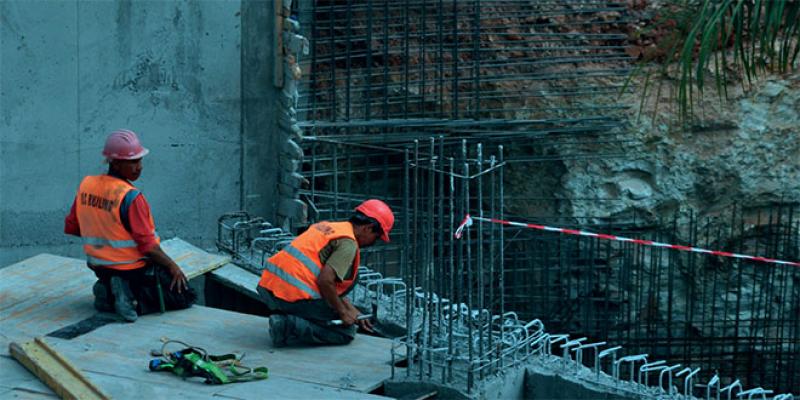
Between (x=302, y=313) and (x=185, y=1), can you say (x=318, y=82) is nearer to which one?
(x=185, y=1)

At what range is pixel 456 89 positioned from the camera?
10992 millimetres

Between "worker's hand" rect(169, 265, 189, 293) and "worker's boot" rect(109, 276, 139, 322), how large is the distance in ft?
0.97

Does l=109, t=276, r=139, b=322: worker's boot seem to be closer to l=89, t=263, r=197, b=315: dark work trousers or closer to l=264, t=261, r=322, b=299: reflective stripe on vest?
l=89, t=263, r=197, b=315: dark work trousers

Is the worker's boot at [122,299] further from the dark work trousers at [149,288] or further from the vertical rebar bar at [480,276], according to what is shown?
the vertical rebar bar at [480,276]

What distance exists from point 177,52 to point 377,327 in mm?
3210

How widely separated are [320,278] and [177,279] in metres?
1.26

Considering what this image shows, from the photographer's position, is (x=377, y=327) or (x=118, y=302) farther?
(x=377, y=327)

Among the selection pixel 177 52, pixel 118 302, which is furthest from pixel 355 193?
pixel 118 302

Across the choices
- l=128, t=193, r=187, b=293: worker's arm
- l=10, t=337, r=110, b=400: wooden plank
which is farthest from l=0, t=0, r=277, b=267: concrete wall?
l=10, t=337, r=110, b=400: wooden plank

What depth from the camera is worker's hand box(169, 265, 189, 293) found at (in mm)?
7898

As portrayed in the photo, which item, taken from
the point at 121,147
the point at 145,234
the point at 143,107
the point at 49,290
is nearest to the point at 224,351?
the point at 145,234

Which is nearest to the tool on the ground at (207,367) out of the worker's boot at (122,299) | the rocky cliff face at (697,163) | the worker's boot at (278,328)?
the worker's boot at (278,328)

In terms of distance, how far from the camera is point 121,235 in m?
7.71

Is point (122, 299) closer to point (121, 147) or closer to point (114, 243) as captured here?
point (114, 243)
